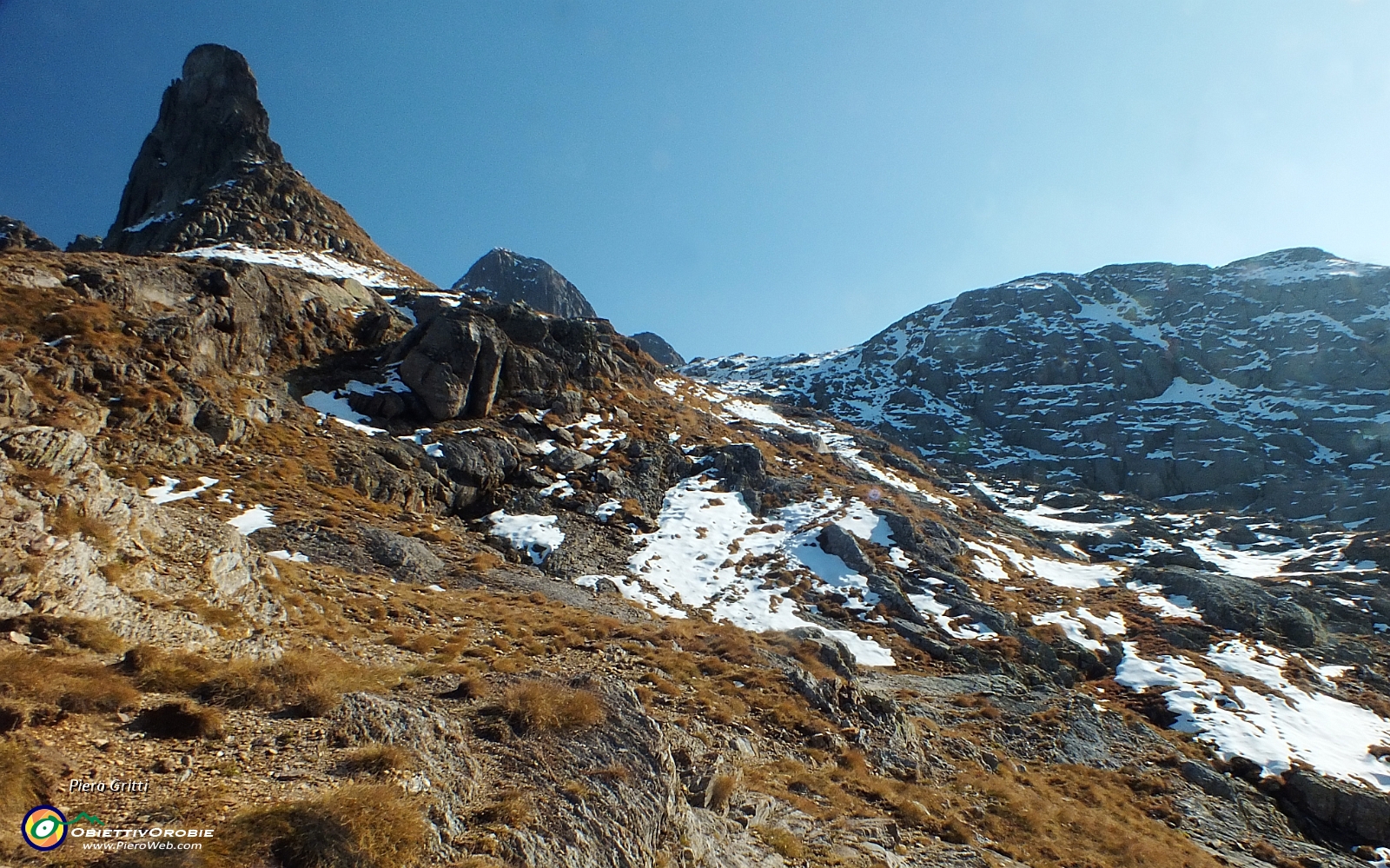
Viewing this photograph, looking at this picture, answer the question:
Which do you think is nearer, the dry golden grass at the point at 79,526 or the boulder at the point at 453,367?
the dry golden grass at the point at 79,526

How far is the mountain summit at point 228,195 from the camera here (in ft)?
208

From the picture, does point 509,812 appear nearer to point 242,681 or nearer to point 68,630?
point 242,681

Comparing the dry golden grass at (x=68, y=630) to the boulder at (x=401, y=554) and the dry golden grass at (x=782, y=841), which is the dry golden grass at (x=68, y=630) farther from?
the boulder at (x=401, y=554)

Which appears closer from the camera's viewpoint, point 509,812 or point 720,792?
point 509,812

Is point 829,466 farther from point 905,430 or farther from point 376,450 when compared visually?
point 905,430

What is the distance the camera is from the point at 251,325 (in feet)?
110

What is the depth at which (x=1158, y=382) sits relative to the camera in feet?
426

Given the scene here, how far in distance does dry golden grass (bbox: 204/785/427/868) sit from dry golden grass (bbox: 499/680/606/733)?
9.25ft

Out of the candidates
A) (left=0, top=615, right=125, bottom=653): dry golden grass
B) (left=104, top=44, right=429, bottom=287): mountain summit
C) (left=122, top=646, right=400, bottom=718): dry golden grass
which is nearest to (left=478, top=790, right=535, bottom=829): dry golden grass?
(left=122, top=646, right=400, bottom=718): dry golden grass

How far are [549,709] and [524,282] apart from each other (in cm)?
19189

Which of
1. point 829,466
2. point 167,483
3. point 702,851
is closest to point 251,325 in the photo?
point 167,483

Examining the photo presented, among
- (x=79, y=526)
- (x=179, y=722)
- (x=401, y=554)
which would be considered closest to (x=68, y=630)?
(x=79, y=526)

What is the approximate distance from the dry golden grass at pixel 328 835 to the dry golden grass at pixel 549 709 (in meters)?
2.82

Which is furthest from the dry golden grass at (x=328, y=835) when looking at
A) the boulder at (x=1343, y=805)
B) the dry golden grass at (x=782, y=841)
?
the boulder at (x=1343, y=805)
